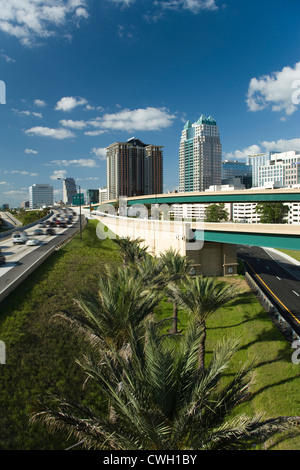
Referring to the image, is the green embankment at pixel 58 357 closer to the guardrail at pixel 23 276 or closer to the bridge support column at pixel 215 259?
the guardrail at pixel 23 276

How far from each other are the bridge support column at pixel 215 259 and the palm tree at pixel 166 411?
25.9 metres

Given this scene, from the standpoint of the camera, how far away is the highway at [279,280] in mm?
22438

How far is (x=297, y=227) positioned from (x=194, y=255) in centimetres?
1211

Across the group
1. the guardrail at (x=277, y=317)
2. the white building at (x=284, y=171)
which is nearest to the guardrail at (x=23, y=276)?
the guardrail at (x=277, y=317)

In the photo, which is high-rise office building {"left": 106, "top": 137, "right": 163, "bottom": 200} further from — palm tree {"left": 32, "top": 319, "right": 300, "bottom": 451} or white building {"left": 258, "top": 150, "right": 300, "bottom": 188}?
palm tree {"left": 32, "top": 319, "right": 300, "bottom": 451}

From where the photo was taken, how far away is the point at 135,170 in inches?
5773

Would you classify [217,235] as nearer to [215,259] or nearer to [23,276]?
[215,259]

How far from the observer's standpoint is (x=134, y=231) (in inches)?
1745

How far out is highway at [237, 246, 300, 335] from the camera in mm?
22438

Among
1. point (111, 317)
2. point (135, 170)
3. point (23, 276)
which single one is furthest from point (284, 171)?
point (111, 317)
